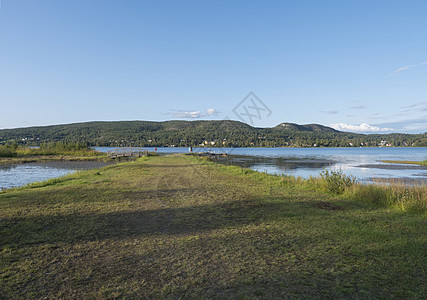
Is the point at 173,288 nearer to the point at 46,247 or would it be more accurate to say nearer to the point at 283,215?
A: the point at 46,247

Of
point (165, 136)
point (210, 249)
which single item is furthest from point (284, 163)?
point (165, 136)

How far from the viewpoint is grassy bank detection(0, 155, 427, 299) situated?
3.54m

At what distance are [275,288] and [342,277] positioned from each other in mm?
1037

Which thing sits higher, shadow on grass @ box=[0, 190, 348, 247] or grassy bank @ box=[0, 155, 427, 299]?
grassy bank @ box=[0, 155, 427, 299]

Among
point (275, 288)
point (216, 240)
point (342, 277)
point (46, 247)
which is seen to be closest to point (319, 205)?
point (216, 240)

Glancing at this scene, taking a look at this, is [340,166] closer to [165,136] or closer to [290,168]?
[290,168]

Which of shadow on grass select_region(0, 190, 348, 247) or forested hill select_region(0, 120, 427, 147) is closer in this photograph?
shadow on grass select_region(0, 190, 348, 247)

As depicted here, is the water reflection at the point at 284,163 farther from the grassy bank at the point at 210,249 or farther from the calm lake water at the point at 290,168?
the grassy bank at the point at 210,249

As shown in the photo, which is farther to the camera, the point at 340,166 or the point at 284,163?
the point at 284,163

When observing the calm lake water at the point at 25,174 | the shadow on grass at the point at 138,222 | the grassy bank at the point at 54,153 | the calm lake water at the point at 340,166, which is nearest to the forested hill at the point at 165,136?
the calm lake water at the point at 340,166

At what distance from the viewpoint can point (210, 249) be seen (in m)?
4.95

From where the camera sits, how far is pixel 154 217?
7.38 metres

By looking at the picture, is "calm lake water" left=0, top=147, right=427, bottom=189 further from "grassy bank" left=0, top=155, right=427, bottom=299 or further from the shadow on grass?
"grassy bank" left=0, top=155, right=427, bottom=299

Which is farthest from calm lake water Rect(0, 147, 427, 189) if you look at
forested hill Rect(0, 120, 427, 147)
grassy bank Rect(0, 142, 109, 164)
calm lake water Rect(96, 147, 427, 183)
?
forested hill Rect(0, 120, 427, 147)
